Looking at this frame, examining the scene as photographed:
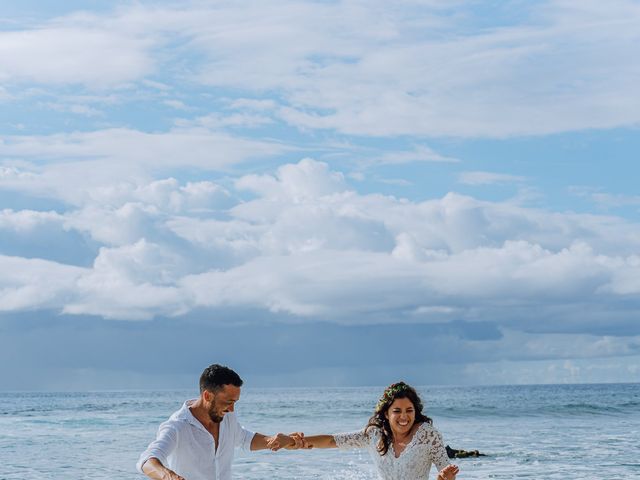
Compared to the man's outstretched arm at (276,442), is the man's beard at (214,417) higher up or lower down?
higher up

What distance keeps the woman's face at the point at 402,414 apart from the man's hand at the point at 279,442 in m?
0.94

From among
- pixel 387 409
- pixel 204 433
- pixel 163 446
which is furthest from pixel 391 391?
pixel 163 446

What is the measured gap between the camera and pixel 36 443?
31469 millimetres

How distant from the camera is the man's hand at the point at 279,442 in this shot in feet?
24.7

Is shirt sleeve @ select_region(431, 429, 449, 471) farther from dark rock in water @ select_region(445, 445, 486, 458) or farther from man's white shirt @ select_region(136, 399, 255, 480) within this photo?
dark rock in water @ select_region(445, 445, 486, 458)

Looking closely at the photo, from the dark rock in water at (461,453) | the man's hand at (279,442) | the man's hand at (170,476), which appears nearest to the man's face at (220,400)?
the man's hand at (170,476)

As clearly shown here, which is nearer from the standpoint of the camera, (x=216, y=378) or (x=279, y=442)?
(x=216, y=378)

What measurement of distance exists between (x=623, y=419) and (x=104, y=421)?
22476 millimetres

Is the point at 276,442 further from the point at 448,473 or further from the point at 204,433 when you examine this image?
the point at 448,473

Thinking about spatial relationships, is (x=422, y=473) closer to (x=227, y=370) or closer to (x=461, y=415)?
(x=227, y=370)

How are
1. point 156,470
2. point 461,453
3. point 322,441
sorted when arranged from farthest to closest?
point 461,453 → point 322,441 → point 156,470

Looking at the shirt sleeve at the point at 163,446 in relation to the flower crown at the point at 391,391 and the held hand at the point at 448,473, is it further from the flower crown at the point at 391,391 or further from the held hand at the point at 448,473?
the held hand at the point at 448,473

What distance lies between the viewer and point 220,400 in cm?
663

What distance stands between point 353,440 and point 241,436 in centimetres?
86
